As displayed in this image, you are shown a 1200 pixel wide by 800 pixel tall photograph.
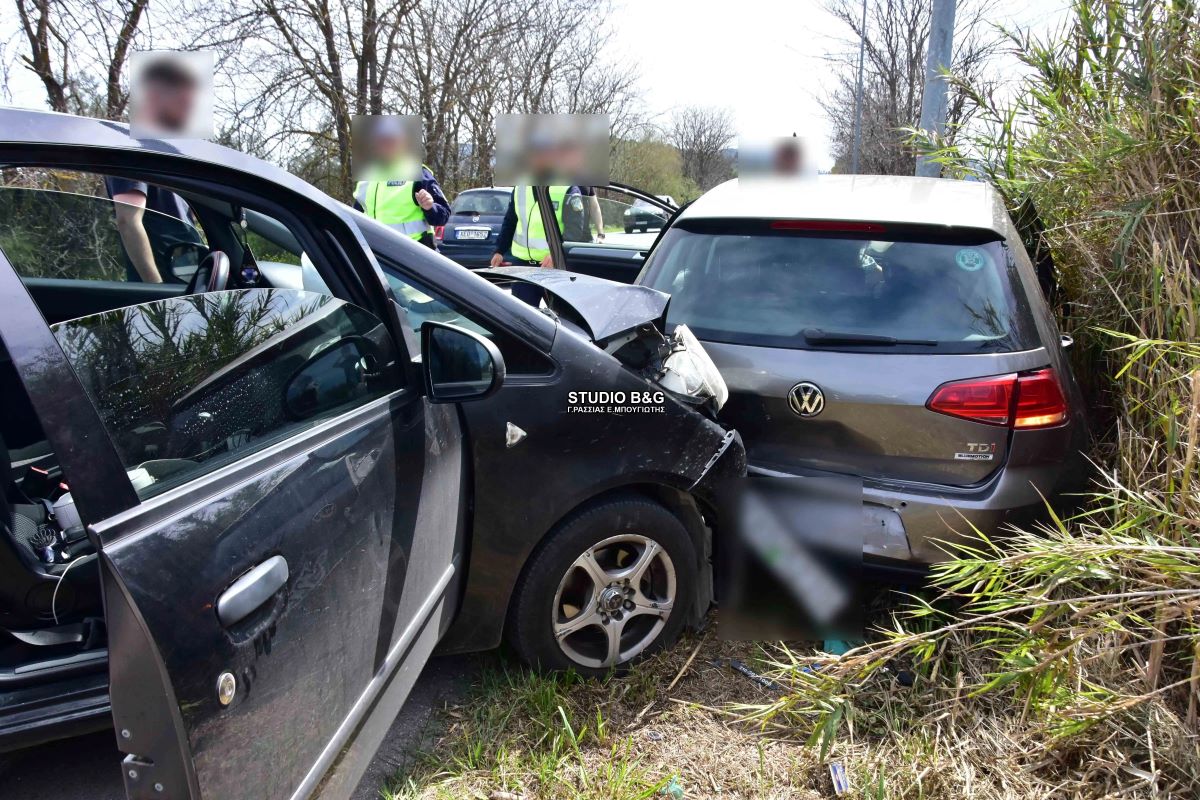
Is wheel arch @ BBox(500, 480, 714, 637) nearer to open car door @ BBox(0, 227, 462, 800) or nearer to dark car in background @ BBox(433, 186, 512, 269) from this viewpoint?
open car door @ BBox(0, 227, 462, 800)

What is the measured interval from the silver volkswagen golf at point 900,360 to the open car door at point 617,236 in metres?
1.53

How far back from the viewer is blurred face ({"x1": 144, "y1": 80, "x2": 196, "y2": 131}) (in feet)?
7.70

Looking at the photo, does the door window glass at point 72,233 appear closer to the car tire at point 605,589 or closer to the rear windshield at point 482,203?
the car tire at point 605,589

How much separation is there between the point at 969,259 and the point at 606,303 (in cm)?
133

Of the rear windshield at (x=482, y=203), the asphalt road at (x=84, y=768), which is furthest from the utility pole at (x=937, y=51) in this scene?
the rear windshield at (x=482, y=203)

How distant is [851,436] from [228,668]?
2191 mm

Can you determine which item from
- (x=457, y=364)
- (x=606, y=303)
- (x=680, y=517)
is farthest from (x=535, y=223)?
(x=457, y=364)

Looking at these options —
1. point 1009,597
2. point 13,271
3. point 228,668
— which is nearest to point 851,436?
point 1009,597

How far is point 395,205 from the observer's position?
6.56 metres

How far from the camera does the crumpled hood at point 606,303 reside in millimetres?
2818

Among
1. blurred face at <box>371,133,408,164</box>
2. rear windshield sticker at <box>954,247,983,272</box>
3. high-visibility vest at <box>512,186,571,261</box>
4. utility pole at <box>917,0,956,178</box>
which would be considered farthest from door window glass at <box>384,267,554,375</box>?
utility pole at <box>917,0,956,178</box>

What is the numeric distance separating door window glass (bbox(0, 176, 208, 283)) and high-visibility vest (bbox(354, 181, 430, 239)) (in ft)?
12.3

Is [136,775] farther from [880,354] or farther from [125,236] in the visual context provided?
[880,354]

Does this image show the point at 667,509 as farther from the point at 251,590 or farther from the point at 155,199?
the point at 155,199
